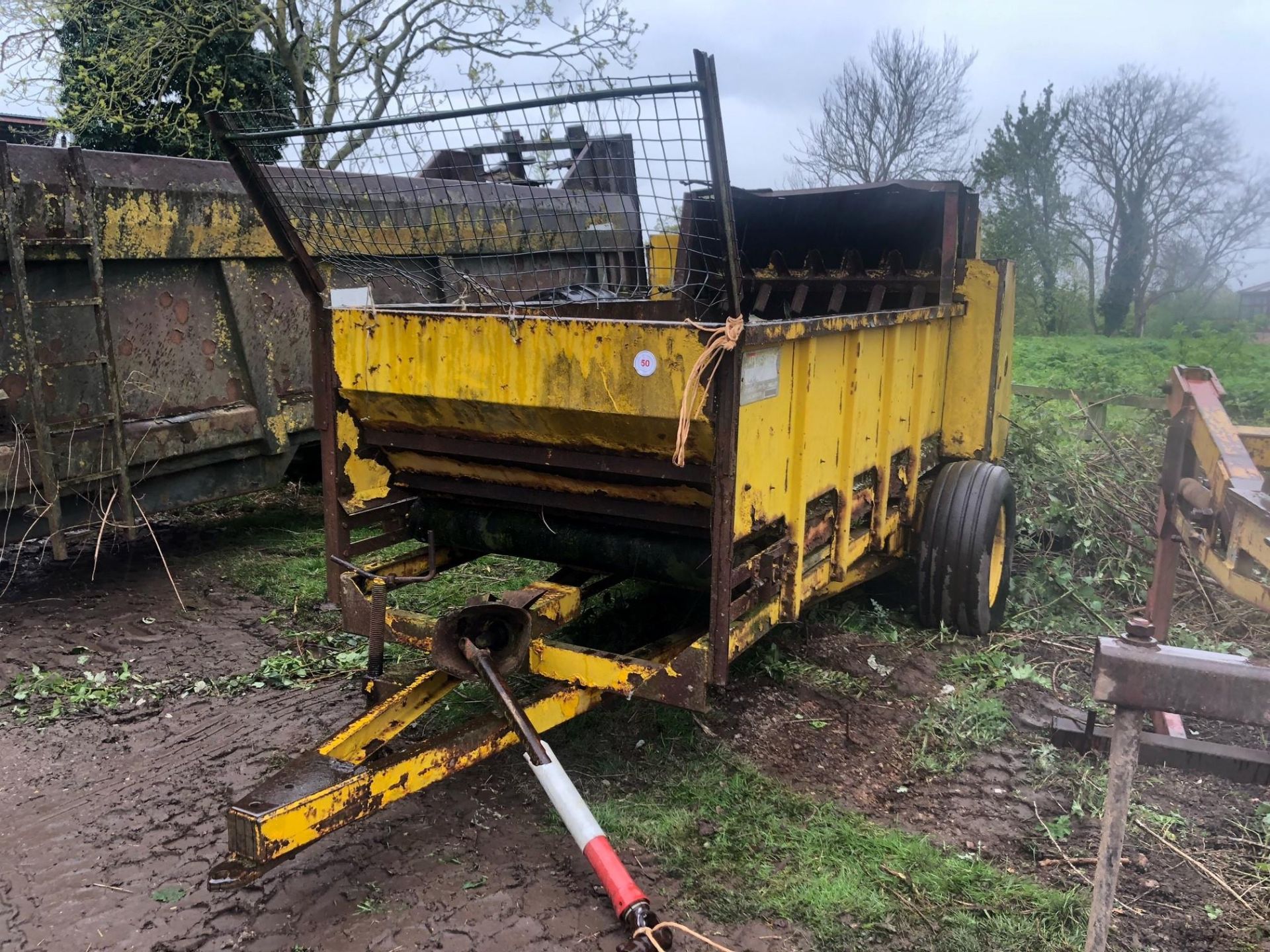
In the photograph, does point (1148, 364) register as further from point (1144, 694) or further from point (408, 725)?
point (1144, 694)

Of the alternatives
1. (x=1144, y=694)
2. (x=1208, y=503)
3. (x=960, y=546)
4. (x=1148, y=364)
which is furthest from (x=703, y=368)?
(x=1148, y=364)

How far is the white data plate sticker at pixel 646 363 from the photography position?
2893 millimetres

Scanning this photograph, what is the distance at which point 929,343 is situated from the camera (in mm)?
4660

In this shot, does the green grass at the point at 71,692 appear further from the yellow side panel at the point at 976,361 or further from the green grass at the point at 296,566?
the yellow side panel at the point at 976,361

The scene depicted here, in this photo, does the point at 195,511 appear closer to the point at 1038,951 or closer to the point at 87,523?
the point at 87,523

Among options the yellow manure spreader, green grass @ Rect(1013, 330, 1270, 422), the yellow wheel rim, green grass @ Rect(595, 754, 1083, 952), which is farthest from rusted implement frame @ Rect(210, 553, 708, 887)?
green grass @ Rect(1013, 330, 1270, 422)

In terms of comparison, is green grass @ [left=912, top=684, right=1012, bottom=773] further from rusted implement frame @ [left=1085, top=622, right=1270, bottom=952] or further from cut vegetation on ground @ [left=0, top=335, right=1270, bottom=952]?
rusted implement frame @ [left=1085, top=622, right=1270, bottom=952]

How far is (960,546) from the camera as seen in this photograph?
15.0 ft

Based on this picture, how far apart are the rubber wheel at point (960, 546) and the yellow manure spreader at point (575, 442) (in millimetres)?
13

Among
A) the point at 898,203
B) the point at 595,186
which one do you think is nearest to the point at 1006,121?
the point at 898,203

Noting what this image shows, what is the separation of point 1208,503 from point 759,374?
5.29ft

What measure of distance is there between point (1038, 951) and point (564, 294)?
3072mm

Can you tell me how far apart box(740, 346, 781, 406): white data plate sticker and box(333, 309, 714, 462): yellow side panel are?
0.15 meters

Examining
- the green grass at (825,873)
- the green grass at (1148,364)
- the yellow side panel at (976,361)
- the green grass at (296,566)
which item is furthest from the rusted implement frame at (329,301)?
the green grass at (1148,364)
